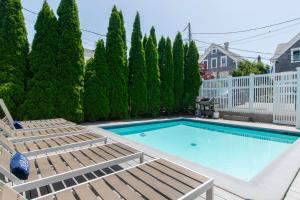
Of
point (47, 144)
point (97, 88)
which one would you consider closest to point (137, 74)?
point (97, 88)

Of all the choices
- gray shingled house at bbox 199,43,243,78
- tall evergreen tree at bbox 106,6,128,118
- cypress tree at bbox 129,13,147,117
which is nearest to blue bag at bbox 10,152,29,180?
tall evergreen tree at bbox 106,6,128,118

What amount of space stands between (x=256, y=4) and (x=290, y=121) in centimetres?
931

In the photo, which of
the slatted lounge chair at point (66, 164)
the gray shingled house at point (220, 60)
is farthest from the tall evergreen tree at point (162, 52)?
the gray shingled house at point (220, 60)

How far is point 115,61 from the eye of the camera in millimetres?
9375

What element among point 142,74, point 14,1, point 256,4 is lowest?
point 142,74

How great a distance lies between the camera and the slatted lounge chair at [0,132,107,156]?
2.92 metres

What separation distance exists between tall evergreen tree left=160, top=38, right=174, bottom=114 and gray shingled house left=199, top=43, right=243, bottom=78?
1569 centimetres

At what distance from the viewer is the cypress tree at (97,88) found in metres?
8.71

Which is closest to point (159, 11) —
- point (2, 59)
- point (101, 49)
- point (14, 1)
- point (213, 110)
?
point (101, 49)

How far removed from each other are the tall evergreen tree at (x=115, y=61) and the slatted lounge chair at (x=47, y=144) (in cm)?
536

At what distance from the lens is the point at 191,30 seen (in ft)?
64.3

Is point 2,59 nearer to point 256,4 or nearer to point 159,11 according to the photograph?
point 159,11

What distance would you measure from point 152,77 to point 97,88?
3276mm

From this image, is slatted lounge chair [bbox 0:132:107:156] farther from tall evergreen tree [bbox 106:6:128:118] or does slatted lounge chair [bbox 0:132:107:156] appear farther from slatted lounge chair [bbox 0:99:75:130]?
tall evergreen tree [bbox 106:6:128:118]
